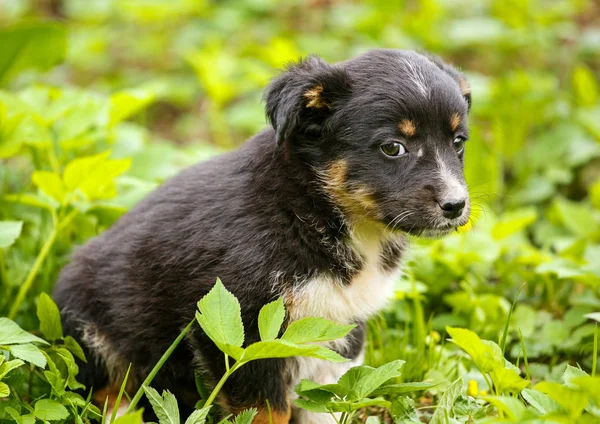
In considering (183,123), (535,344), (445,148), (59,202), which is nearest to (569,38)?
(183,123)

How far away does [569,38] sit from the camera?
890 cm

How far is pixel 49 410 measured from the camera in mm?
3527

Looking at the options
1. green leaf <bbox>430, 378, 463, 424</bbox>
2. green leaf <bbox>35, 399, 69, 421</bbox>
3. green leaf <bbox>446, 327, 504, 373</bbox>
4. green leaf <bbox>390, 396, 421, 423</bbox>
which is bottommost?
green leaf <bbox>390, 396, 421, 423</bbox>

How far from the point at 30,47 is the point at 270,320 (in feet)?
12.0

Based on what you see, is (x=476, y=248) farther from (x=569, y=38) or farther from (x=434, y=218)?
(x=569, y=38)

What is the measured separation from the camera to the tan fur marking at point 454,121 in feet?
12.6

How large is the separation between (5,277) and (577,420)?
324 centimetres

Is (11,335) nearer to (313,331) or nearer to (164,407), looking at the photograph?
A: (164,407)

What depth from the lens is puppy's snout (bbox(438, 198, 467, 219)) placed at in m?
3.68

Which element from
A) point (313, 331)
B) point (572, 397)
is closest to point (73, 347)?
point (313, 331)

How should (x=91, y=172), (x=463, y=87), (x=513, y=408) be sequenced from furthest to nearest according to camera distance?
(x=91, y=172)
(x=463, y=87)
(x=513, y=408)

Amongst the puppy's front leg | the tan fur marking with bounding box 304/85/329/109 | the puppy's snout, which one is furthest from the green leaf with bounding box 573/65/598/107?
the puppy's front leg

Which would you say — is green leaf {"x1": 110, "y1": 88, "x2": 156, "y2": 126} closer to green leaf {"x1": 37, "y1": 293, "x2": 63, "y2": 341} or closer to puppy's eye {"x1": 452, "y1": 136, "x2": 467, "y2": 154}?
green leaf {"x1": 37, "y1": 293, "x2": 63, "y2": 341}

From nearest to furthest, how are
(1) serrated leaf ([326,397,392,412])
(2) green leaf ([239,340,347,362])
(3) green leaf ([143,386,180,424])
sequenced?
(2) green leaf ([239,340,347,362]) < (1) serrated leaf ([326,397,392,412]) < (3) green leaf ([143,386,180,424])
